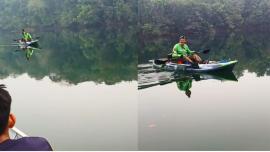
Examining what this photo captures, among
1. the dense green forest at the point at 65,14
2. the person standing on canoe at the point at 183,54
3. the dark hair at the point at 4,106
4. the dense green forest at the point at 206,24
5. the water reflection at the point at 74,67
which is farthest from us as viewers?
the dense green forest at the point at 65,14

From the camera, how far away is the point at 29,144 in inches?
28.3

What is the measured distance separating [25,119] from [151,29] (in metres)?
8.31

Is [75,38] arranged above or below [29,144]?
below

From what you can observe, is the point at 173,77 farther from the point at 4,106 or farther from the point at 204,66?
the point at 4,106

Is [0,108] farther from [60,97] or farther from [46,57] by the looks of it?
[46,57]

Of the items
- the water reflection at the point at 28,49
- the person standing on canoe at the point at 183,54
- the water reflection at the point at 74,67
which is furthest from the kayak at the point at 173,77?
the water reflection at the point at 28,49

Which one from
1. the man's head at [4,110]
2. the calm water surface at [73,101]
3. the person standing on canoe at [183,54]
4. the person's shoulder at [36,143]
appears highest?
the man's head at [4,110]

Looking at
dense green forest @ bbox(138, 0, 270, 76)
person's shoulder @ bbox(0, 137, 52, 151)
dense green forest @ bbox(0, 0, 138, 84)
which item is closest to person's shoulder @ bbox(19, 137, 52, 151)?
person's shoulder @ bbox(0, 137, 52, 151)

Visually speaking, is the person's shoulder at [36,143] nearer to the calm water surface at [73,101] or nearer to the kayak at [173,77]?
the calm water surface at [73,101]

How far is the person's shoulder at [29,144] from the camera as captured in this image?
0.70 metres

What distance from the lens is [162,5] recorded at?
10.7 meters

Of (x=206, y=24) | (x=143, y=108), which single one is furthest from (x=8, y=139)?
(x=206, y=24)

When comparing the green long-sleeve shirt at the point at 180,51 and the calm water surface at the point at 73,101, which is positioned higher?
the green long-sleeve shirt at the point at 180,51

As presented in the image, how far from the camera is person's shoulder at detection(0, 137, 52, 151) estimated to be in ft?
Answer: 2.30
